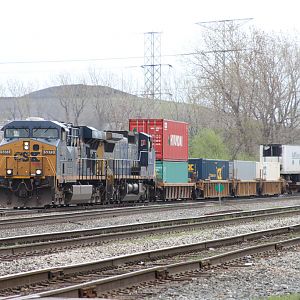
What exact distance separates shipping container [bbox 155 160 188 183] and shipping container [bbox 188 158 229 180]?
204cm

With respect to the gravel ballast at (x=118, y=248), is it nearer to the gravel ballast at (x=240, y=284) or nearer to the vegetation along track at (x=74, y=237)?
the vegetation along track at (x=74, y=237)

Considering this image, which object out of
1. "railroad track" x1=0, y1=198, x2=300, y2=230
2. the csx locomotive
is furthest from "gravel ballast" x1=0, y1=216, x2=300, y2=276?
the csx locomotive

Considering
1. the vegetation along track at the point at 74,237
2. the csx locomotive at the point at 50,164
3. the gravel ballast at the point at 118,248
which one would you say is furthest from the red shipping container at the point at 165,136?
the gravel ballast at the point at 118,248

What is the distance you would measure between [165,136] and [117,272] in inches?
901

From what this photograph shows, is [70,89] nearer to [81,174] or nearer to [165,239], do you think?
[81,174]

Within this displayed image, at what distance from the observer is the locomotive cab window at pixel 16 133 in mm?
24484

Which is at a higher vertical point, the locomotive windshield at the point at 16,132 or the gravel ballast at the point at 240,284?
the locomotive windshield at the point at 16,132

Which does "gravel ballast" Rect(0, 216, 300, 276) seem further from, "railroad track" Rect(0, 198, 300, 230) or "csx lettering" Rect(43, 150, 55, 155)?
"csx lettering" Rect(43, 150, 55, 155)

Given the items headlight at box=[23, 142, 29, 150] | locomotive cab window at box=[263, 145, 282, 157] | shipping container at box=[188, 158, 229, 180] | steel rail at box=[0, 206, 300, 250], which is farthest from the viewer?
locomotive cab window at box=[263, 145, 282, 157]

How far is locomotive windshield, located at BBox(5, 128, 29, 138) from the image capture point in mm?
24484

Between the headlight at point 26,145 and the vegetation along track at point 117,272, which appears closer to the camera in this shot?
the vegetation along track at point 117,272

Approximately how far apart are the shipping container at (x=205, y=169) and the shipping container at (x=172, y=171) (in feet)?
6.70

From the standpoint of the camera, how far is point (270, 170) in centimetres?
4338

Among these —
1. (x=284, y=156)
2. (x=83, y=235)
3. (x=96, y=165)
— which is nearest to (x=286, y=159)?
(x=284, y=156)
